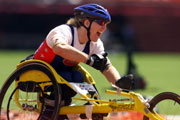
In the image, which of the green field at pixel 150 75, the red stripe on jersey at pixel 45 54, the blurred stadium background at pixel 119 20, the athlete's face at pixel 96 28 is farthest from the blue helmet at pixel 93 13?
the blurred stadium background at pixel 119 20

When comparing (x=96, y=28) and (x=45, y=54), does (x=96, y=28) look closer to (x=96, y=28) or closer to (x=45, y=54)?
(x=96, y=28)

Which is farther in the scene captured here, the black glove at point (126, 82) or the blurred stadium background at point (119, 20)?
the blurred stadium background at point (119, 20)

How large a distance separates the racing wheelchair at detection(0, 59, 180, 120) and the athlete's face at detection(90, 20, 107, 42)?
506mm

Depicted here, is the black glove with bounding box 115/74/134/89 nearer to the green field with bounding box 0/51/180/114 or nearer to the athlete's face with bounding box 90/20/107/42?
the athlete's face with bounding box 90/20/107/42

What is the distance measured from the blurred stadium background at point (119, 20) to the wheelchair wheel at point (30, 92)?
27816 millimetres

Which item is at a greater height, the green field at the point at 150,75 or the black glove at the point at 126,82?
the green field at the point at 150,75

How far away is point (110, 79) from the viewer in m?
5.68

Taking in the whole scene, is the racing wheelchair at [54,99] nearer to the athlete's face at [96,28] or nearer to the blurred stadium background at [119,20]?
the athlete's face at [96,28]

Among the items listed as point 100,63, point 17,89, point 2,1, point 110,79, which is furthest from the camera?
point 2,1

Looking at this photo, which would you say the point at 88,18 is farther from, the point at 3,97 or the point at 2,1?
the point at 2,1

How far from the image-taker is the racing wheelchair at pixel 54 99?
496 cm

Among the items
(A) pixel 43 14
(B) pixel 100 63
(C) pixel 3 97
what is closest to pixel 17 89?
(C) pixel 3 97

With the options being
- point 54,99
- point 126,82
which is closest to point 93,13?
point 126,82

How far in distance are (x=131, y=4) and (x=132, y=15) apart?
3.18 feet
